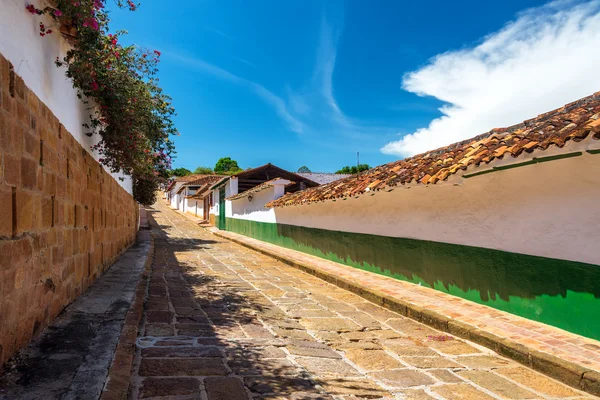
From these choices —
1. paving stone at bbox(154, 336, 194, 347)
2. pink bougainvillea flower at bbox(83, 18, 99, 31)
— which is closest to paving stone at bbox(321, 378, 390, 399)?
paving stone at bbox(154, 336, 194, 347)

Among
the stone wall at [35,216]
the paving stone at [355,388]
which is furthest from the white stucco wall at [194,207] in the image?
the paving stone at [355,388]

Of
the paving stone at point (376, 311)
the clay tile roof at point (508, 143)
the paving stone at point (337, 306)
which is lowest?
the paving stone at point (376, 311)

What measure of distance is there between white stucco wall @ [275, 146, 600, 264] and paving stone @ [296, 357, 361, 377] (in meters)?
2.91

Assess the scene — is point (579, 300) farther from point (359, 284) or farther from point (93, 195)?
point (93, 195)

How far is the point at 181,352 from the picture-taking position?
153 inches

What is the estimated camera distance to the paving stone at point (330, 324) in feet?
16.8

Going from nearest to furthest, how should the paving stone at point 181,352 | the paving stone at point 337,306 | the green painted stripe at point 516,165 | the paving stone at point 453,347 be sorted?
the paving stone at point 181,352
the paving stone at point 453,347
the green painted stripe at point 516,165
the paving stone at point 337,306

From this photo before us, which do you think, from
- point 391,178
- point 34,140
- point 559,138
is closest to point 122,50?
point 34,140

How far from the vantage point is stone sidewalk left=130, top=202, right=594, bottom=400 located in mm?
3254

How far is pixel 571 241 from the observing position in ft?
15.2

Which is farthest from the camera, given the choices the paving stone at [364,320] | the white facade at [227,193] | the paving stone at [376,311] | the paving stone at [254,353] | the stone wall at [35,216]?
the white facade at [227,193]

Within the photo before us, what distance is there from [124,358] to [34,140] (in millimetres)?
1984

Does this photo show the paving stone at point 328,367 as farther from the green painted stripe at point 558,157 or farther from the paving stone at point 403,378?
the green painted stripe at point 558,157

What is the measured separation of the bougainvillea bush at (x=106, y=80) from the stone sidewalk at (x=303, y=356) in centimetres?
253
